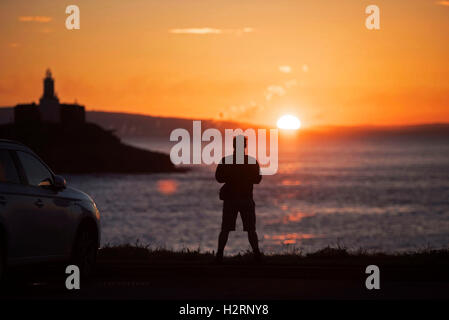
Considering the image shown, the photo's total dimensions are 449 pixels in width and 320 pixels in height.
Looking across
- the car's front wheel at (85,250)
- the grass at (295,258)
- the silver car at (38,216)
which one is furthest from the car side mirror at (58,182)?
the grass at (295,258)

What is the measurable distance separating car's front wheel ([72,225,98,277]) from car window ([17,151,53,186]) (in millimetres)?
1124

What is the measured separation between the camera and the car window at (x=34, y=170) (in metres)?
9.48

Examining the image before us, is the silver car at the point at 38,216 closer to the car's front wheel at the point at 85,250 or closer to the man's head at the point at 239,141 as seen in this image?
the car's front wheel at the point at 85,250

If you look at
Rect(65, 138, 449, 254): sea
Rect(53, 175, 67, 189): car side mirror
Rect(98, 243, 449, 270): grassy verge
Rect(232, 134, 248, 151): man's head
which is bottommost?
Rect(98, 243, 449, 270): grassy verge

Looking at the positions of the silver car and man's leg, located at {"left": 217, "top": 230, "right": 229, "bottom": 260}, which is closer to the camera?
the silver car

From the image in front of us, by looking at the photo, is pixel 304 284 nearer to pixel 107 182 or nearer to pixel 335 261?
pixel 335 261

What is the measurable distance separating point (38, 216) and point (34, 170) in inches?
26.9

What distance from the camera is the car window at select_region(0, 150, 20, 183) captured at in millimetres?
8961

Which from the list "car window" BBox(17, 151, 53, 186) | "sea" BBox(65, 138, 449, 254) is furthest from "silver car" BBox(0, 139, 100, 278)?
"sea" BBox(65, 138, 449, 254)

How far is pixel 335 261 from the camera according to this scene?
43.1 ft

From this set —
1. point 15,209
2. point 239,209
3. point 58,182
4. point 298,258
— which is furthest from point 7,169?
point 298,258

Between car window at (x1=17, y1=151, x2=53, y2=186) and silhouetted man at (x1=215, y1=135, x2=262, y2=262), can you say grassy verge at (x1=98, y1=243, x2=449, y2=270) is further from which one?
car window at (x1=17, y1=151, x2=53, y2=186)

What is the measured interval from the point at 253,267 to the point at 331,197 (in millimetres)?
98347
